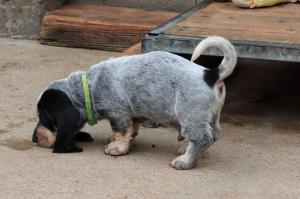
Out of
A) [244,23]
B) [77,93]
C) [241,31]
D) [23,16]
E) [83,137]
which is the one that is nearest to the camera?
[77,93]

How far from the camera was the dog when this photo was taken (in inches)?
170

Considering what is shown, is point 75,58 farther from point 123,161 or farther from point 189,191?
point 189,191

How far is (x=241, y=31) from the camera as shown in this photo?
5465mm

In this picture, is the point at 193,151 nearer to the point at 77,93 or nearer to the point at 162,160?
the point at 162,160

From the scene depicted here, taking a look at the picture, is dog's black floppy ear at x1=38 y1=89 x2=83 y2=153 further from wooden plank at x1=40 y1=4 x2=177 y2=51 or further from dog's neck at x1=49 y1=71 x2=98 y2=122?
wooden plank at x1=40 y1=4 x2=177 y2=51

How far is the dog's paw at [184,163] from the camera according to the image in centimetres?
439

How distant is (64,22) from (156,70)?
3114 mm

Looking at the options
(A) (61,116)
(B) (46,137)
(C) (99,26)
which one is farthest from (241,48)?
(C) (99,26)

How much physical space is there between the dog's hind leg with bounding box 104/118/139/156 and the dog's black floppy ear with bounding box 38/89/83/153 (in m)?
0.24

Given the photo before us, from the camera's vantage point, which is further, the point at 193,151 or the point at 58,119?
the point at 58,119

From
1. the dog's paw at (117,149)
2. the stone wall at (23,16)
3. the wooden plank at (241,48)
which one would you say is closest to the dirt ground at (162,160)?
the dog's paw at (117,149)

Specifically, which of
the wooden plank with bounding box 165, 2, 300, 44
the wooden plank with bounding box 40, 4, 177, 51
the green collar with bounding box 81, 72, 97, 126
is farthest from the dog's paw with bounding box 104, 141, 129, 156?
Result: the wooden plank with bounding box 40, 4, 177, 51

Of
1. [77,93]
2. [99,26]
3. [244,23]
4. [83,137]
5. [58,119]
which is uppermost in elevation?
[244,23]

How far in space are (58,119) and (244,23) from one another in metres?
1.93
